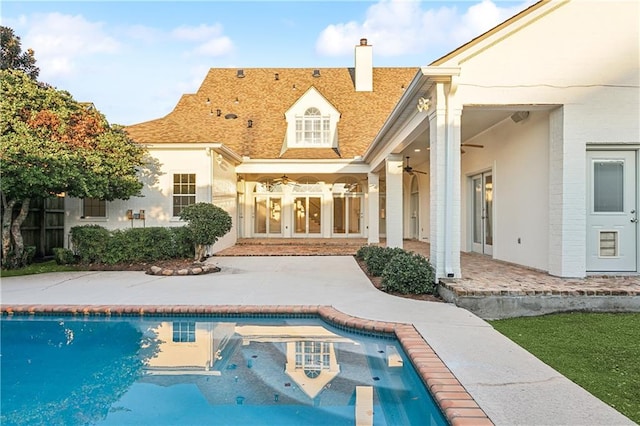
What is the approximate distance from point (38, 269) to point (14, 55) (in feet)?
40.7

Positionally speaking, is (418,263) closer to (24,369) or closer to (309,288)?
(309,288)

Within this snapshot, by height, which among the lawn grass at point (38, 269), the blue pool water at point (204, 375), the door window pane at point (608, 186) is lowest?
the blue pool water at point (204, 375)

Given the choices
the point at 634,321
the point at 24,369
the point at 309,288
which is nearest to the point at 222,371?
the point at 24,369

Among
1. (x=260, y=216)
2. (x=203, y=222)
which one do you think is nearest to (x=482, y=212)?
(x=203, y=222)

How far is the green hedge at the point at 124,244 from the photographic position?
439 inches

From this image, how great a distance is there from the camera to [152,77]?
1387 cm

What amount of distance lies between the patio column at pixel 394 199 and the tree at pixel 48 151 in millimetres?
7589

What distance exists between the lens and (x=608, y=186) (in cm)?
767

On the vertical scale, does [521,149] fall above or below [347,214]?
above

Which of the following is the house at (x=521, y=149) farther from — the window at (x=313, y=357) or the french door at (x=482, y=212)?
the window at (x=313, y=357)

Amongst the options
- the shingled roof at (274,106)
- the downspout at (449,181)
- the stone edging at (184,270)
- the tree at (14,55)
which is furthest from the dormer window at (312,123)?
the downspout at (449,181)

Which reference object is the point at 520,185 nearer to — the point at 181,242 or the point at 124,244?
the point at 181,242

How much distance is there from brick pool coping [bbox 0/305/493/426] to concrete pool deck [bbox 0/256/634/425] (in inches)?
3.6

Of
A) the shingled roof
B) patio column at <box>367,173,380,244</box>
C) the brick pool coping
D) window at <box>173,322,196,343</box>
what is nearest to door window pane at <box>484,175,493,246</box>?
patio column at <box>367,173,380,244</box>
